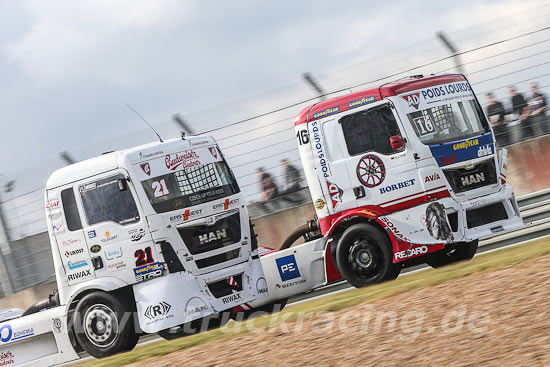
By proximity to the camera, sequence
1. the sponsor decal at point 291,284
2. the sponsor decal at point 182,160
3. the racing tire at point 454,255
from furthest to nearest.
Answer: the racing tire at point 454,255
the sponsor decal at point 291,284
the sponsor decal at point 182,160

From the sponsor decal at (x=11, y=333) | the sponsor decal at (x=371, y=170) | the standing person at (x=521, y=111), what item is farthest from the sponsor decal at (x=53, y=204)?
the standing person at (x=521, y=111)

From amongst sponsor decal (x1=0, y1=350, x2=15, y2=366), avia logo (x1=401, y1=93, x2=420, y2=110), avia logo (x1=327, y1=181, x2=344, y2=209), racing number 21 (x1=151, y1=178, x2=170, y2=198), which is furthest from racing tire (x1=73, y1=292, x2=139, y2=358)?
avia logo (x1=401, y1=93, x2=420, y2=110)

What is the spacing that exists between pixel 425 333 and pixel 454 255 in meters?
5.54

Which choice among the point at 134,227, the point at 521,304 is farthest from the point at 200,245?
the point at 521,304

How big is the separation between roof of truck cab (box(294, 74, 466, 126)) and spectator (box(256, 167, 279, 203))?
7.04 ft

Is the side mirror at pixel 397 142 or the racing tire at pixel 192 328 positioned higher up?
the side mirror at pixel 397 142

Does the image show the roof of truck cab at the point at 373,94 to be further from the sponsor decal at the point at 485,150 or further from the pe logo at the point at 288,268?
the pe logo at the point at 288,268

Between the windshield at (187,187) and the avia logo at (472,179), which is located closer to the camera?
the windshield at (187,187)

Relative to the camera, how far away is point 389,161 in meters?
10.0

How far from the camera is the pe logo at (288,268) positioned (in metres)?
10.3

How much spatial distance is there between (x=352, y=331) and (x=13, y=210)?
27.8 ft

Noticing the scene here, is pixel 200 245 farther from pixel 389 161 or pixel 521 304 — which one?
pixel 521 304

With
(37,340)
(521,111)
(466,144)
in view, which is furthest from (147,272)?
(521,111)

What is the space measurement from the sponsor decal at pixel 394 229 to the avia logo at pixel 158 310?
283 cm
